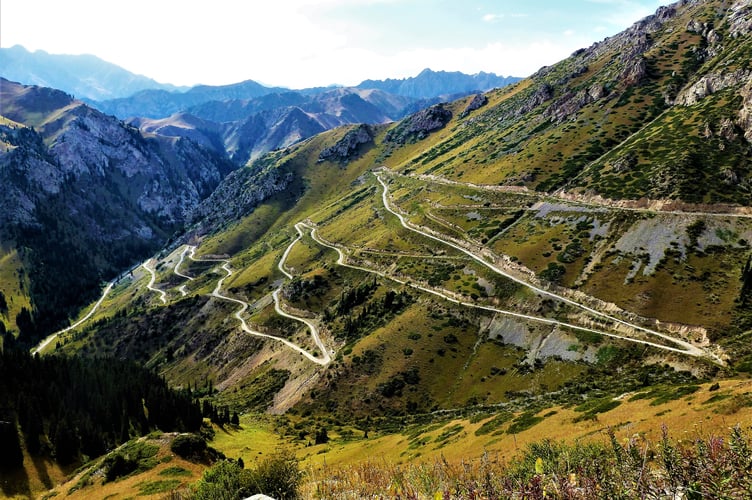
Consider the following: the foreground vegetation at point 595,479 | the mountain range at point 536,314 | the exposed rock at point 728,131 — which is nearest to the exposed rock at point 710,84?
the mountain range at point 536,314

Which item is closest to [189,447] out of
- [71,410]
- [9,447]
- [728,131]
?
[9,447]

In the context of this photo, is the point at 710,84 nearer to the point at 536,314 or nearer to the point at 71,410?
the point at 536,314

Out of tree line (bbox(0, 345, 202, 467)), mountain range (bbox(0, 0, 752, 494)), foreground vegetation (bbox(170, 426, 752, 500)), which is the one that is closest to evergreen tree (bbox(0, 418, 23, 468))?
tree line (bbox(0, 345, 202, 467))

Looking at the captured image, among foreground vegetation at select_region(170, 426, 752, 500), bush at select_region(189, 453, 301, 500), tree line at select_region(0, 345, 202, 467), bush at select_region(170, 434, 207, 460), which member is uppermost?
foreground vegetation at select_region(170, 426, 752, 500)

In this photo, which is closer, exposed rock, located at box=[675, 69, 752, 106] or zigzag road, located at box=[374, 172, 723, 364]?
zigzag road, located at box=[374, 172, 723, 364]

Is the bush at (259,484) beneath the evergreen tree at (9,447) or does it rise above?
above

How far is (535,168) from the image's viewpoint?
176 meters

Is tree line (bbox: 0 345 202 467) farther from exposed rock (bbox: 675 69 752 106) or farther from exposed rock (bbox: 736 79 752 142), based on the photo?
exposed rock (bbox: 675 69 752 106)

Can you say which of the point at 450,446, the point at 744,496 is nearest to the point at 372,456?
the point at 450,446

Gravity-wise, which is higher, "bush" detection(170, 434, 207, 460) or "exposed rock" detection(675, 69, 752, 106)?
"exposed rock" detection(675, 69, 752, 106)

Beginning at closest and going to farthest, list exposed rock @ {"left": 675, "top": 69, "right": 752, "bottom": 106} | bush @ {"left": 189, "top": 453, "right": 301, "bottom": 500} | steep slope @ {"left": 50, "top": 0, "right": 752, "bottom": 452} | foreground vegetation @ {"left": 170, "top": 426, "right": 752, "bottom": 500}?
foreground vegetation @ {"left": 170, "top": 426, "right": 752, "bottom": 500}
bush @ {"left": 189, "top": 453, "right": 301, "bottom": 500}
steep slope @ {"left": 50, "top": 0, "right": 752, "bottom": 452}
exposed rock @ {"left": 675, "top": 69, "right": 752, "bottom": 106}

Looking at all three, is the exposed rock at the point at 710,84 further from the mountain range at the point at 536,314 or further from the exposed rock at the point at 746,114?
the exposed rock at the point at 746,114

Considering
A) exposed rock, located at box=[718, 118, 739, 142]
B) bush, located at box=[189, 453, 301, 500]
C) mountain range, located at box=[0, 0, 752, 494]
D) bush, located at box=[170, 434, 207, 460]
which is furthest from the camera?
exposed rock, located at box=[718, 118, 739, 142]

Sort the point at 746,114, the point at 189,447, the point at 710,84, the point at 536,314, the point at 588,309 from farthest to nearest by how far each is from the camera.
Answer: the point at 710,84 < the point at 746,114 < the point at 536,314 < the point at 588,309 < the point at 189,447
